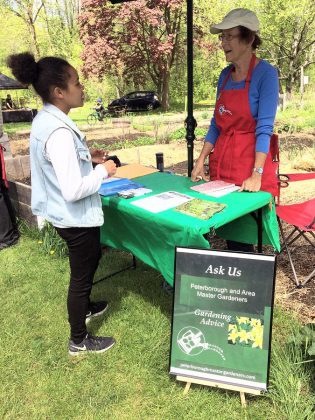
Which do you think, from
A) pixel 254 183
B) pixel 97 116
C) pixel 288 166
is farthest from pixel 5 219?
pixel 97 116

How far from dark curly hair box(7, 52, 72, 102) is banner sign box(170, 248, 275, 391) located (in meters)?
1.09

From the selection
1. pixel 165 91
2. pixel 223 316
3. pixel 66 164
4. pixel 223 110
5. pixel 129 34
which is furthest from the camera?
pixel 165 91

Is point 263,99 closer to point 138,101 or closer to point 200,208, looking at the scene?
point 200,208

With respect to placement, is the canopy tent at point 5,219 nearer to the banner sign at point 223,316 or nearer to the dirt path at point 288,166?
the dirt path at point 288,166

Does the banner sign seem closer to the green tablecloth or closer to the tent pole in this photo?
the green tablecloth

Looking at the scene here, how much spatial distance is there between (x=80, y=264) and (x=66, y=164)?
68 centimetres

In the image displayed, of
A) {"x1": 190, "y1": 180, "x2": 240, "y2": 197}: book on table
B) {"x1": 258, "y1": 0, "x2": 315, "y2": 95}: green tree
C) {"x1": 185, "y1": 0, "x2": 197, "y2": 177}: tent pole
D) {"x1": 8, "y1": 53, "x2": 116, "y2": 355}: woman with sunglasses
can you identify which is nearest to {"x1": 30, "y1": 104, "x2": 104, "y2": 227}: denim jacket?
{"x1": 8, "y1": 53, "x2": 116, "y2": 355}: woman with sunglasses

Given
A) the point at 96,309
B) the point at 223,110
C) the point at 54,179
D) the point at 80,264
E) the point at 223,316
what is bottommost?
the point at 96,309

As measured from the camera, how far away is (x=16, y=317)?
3039 mm

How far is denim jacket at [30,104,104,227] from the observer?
1923 mm

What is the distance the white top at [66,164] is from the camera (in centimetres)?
184

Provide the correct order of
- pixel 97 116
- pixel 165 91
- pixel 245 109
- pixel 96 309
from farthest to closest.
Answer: pixel 165 91, pixel 97 116, pixel 96 309, pixel 245 109

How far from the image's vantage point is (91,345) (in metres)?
2.54

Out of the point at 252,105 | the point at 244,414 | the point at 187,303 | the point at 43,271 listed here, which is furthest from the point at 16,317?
the point at 252,105
